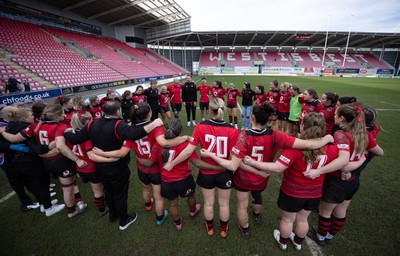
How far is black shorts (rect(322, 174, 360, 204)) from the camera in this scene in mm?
2643

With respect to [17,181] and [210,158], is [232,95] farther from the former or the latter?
[17,181]

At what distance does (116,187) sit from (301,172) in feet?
9.39

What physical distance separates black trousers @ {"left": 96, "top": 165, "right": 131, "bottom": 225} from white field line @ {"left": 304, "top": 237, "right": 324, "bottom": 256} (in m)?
3.23

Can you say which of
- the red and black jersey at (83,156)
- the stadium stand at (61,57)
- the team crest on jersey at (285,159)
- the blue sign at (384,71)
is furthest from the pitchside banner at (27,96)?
the blue sign at (384,71)

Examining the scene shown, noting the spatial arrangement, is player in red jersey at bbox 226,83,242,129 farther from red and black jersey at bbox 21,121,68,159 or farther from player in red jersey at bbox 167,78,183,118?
red and black jersey at bbox 21,121,68,159

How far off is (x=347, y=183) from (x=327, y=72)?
57.8 meters

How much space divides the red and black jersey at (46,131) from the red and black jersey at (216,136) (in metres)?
2.26

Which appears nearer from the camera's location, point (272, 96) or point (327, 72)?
point (272, 96)

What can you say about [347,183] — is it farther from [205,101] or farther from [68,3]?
[68,3]

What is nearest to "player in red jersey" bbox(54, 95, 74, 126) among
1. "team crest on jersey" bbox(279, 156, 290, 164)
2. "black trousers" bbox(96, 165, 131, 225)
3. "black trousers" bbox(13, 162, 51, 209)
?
"black trousers" bbox(13, 162, 51, 209)

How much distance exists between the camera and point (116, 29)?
1379 inches

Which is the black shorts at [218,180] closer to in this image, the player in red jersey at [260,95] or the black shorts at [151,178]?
the black shorts at [151,178]

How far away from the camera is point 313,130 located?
88.5 inches

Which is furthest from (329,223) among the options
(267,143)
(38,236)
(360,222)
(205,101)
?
(205,101)
